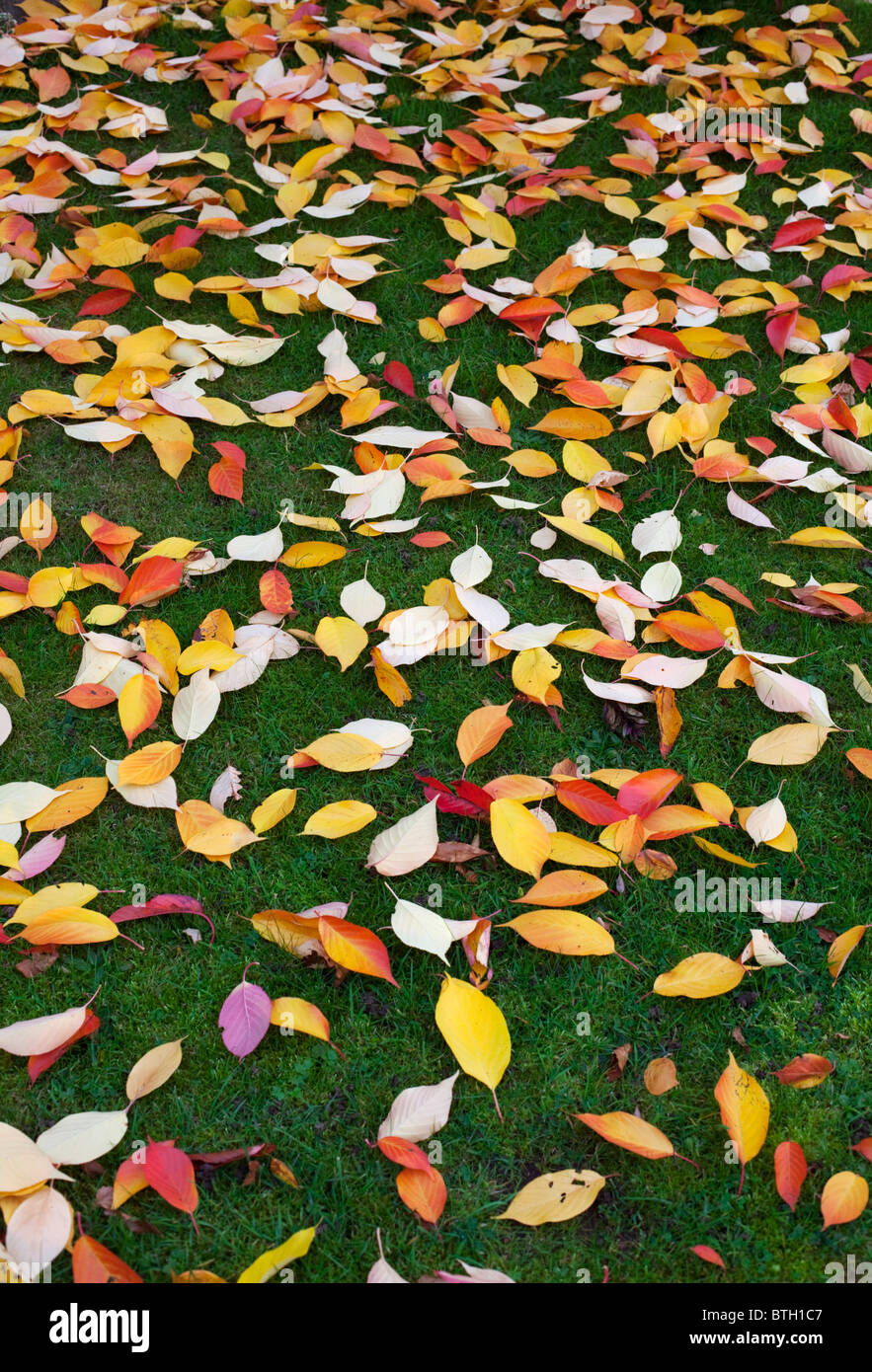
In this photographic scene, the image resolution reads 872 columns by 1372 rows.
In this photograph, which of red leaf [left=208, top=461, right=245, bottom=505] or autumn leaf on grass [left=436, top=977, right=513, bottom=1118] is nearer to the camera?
autumn leaf on grass [left=436, top=977, right=513, bottom=1118]

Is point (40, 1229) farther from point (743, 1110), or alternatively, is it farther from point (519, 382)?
point (519, 382)

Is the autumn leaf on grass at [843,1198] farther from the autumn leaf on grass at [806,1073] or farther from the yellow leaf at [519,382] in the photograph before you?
the yellow leaf at [519,382]

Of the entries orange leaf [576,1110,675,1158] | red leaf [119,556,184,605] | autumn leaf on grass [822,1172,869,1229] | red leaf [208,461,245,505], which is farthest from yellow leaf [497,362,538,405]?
autumn leaf on grass [822,1172,869,1229]

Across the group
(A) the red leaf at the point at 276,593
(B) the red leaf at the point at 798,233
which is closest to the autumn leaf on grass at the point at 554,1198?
(A) the red leaf at the point at 276,593

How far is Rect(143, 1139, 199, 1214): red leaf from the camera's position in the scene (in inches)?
59.6

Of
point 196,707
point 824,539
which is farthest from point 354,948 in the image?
point 824,539

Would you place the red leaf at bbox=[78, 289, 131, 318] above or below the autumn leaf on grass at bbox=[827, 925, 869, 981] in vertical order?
above

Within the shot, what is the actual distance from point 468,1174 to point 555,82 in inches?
147

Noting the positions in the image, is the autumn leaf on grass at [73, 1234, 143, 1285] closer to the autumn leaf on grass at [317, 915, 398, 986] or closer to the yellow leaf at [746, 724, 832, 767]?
the autumn leaf on grass at [317, 915, 398, 986]

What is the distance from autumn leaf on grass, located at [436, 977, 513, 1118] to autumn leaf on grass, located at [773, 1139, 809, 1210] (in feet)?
1.37

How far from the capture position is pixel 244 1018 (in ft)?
5.57

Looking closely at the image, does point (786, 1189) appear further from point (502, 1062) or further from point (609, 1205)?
point (502, 1062)

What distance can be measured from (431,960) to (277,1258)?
0.52 m

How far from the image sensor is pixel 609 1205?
1546 mm
